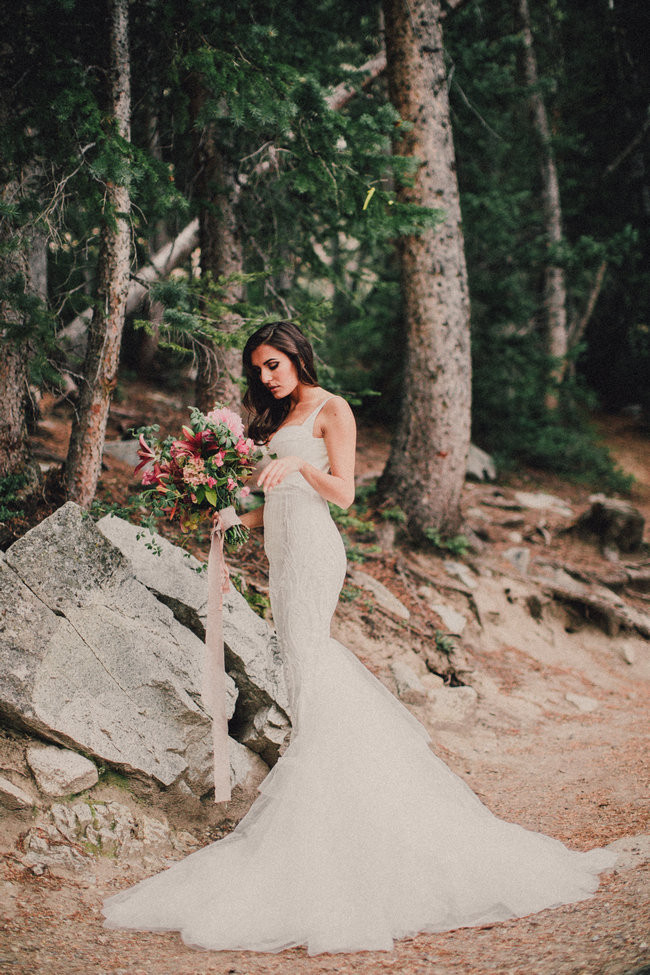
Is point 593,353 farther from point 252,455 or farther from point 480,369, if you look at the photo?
point 252,455

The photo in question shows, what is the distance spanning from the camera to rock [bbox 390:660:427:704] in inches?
217

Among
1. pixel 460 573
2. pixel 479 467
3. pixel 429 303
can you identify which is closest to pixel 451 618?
pixel 460 573

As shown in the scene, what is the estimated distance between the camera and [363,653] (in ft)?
18.9

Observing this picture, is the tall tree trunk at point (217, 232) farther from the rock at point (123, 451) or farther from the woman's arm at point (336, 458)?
the woman's arm at point (336, 458)

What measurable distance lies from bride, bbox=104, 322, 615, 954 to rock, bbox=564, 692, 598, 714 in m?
2.83

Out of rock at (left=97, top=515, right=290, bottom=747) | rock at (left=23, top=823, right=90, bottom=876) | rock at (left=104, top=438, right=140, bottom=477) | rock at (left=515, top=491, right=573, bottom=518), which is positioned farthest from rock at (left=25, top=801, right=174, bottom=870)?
rock at (left=515, top=491, right=573, bottom=518)

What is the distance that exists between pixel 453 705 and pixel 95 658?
339 cm

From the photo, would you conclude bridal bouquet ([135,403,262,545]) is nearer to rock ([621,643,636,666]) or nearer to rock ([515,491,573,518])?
rock ([621,643,636,666])

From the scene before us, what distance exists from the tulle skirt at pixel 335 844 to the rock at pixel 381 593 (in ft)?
8.39

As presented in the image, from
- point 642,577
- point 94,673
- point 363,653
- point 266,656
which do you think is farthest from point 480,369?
point 94,673

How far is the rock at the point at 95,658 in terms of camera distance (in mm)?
3523

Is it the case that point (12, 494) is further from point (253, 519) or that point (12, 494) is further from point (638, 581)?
point (638, 581)

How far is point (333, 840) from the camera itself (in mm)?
3148

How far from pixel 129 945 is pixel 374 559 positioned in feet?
15.5
